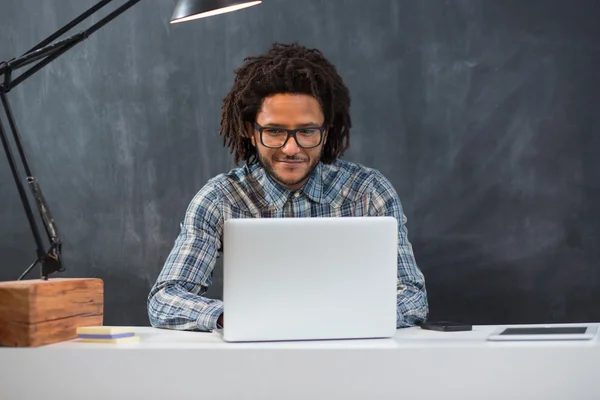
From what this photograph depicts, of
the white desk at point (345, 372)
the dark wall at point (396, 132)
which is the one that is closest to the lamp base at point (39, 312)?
the white desk at point (345, 372)

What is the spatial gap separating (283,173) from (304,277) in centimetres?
97

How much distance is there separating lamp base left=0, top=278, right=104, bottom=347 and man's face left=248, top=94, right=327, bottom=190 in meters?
0.90

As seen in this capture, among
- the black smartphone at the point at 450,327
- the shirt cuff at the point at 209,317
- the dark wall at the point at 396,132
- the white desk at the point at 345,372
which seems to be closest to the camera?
the white desk at the point at 345,372

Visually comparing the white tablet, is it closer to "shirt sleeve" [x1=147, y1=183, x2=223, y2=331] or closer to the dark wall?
"shirt sleeve" [x1=147, y1=183, x2=223, y2=331]

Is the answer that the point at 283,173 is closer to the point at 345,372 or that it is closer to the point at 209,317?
the point at 209,317

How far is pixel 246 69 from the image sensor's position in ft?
8.95

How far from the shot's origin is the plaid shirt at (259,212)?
7.44 feet

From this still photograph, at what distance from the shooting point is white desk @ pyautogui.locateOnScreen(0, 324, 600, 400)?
152 centimetres

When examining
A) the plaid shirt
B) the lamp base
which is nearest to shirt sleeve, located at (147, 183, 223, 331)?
the plaid shirt

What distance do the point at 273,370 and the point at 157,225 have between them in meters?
1.93

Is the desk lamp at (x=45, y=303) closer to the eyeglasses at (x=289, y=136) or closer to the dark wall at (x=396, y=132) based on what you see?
the eyeglasses at (x=289, y=136)

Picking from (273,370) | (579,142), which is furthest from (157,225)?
(273,370)

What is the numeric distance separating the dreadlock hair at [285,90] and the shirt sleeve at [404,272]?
223 millimetres

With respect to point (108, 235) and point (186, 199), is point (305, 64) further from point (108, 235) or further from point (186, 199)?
point (108, 235)
